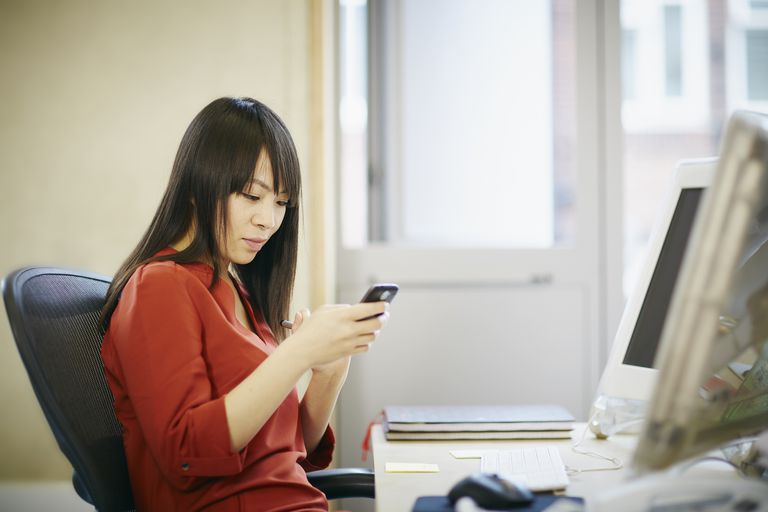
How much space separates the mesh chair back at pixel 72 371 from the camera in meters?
0.92

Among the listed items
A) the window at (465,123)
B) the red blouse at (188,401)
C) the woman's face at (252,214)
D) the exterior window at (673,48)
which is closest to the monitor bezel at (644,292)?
the red blouse at (188,401)

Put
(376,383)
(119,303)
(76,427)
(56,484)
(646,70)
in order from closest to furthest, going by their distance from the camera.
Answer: (76,427) → (119,303) → (56,484) → (376,383) → (646,70)

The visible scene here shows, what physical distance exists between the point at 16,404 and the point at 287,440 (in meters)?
1.23

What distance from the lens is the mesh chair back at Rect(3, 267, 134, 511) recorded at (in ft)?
3.01

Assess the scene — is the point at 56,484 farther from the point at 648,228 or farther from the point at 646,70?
the point at 646,70

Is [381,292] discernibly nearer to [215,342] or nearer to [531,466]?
[215,342]

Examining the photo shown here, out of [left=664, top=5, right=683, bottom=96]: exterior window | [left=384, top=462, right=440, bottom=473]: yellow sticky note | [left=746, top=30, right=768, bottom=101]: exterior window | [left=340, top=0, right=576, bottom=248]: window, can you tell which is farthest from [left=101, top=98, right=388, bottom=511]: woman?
[left=746, top=30, right=768, bottom=101]: exterior window

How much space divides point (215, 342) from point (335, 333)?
20 centimetres

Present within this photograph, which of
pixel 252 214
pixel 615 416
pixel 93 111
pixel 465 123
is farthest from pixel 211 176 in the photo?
pixel 465 123

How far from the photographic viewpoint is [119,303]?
3.61ft

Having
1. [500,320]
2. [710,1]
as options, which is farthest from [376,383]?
[710,1]

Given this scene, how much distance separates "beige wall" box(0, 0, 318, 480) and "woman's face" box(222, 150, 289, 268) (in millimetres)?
780

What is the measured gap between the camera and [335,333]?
3.46 ft

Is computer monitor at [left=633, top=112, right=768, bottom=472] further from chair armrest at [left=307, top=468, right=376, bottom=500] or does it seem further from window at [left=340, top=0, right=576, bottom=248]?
window at [left=340, top=0, right=576, bottom=248]
